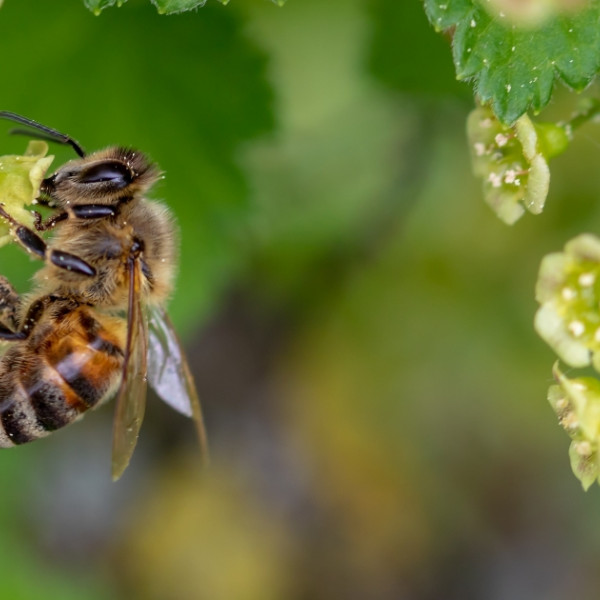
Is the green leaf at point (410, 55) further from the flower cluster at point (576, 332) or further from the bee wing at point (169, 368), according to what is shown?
the bee wing at point (169, 368)

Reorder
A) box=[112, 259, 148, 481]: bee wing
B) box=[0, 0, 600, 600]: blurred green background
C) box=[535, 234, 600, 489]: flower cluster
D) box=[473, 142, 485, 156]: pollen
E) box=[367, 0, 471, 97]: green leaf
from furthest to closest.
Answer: box=[0, 0, 600, 600]: blurred green background
box=[367, 0, 471, 97]: green leaf
box=[473, 142, 485, 156]: pollen
box=[535, 234, 600, 489]: flower cluster
box=[112, 259, 148, 481]: bee wing

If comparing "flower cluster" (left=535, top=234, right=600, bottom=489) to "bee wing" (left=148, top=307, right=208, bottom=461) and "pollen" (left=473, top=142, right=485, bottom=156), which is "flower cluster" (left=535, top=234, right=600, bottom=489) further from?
"bee wing" (left=148, top=307, right=208, bottom=461)

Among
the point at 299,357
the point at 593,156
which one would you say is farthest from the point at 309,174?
the point at 593,156

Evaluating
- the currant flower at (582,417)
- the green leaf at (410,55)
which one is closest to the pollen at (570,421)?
the currant flower at (582,417)

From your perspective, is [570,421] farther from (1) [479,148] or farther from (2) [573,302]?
(1) [479,148]

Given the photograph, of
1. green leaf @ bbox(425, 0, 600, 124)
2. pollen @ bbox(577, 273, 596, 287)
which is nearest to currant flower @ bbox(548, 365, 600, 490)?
pollen @ bbox(577, 273, 596, 287)

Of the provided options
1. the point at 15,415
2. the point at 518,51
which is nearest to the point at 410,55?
the point at 518,51
